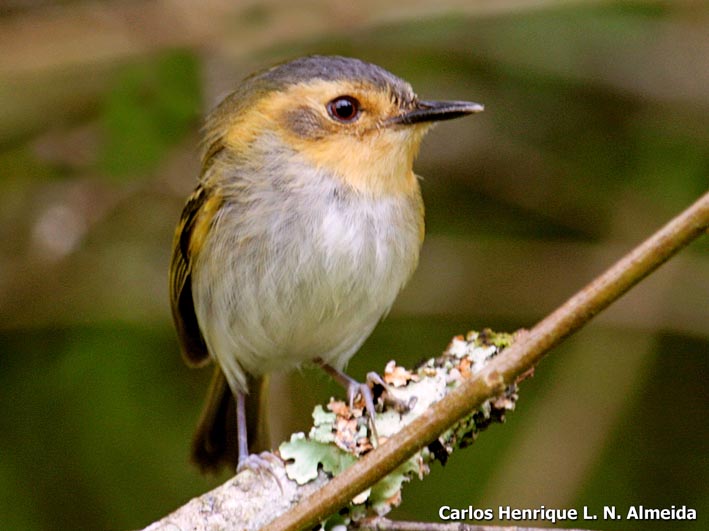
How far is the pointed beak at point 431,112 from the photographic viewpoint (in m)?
3.74

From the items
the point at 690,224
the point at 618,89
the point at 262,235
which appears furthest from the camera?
the point at 618,89

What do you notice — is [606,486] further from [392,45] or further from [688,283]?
[392,45]

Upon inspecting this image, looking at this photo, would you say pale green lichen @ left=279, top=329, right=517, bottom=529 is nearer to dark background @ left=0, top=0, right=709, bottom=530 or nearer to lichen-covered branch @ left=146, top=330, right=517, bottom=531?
lichen-covered branch @ left=146, top=330, right=517, bottom=531

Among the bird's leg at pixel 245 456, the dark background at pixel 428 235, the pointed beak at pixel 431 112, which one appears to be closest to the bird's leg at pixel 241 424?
the bird's leg at pixel 245 456

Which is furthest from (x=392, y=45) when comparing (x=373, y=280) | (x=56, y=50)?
(x=373, y=280)

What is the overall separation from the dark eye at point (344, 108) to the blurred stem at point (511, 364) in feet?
5.93

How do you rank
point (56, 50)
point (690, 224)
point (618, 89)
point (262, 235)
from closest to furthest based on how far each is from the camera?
1. point (690, 224)
2. point (262, 235)
3. point (56, 50)
4. point (618, 89)

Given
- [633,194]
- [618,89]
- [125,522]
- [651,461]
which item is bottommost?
[125,522]

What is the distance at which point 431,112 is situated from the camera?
3.79m

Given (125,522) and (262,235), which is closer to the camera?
(262,235)

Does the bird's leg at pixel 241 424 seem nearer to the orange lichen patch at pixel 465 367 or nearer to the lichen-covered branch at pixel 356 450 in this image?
Answer: the lichen-covered branch at pixel 356 450

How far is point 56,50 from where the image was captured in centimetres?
515

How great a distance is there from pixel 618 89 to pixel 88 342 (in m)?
3.00

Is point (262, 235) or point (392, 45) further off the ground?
point (392, 45)
